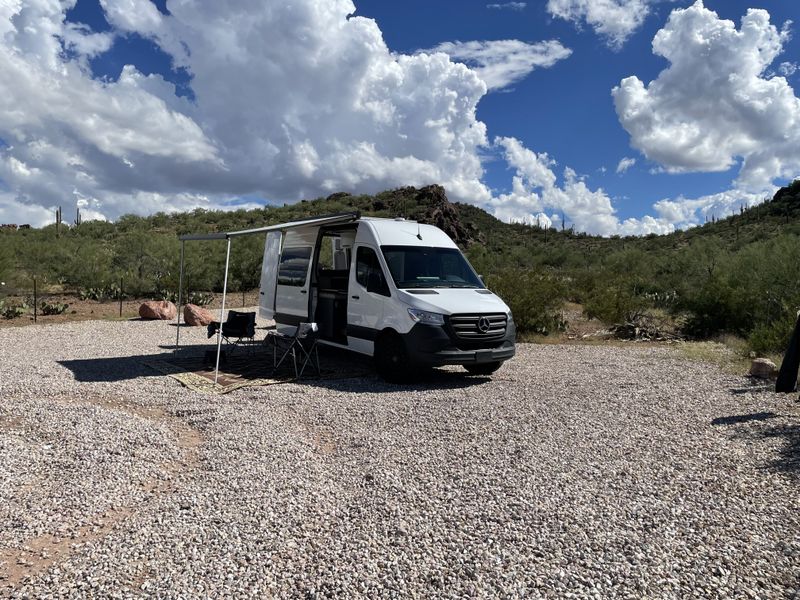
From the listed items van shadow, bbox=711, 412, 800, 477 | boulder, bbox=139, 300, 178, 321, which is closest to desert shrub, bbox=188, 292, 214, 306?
boulder, bbox=139, 300, 178, 321

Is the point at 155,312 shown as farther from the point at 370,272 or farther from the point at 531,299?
the point at 531,299

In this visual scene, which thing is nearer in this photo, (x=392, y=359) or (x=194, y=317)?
(x=392, y=359)

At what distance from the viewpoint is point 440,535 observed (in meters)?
3.77

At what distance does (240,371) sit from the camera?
31.6 ft

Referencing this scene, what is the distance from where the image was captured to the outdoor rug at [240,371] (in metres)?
8.47

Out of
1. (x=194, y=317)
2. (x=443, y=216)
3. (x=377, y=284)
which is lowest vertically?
(x=194, y=317)

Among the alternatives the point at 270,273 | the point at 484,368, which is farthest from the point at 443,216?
the point at 484,368

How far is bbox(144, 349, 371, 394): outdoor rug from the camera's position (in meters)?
8.47

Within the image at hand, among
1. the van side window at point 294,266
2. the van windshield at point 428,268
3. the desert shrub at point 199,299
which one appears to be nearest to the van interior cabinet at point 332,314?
the van side window at point 294,266

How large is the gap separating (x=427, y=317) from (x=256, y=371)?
322 cm

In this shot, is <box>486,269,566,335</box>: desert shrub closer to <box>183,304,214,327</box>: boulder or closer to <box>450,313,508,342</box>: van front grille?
<box>450,313,508,342</box>: van front grille

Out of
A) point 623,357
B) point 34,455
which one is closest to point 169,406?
point 34,455

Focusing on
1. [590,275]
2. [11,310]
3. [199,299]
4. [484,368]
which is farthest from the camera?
[590,275]

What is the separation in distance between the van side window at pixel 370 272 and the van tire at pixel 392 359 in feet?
2.28
